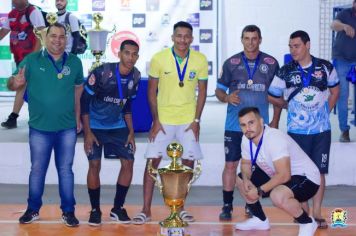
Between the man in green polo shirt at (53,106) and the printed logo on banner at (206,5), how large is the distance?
623 centimetres

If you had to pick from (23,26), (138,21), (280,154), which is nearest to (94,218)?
(280,154)

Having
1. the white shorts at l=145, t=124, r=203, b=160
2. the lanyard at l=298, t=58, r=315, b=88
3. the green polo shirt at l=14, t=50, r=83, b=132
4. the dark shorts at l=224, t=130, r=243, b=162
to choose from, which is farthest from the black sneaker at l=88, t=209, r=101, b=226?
the lanyard at l=298, t=58, r=315, b=88

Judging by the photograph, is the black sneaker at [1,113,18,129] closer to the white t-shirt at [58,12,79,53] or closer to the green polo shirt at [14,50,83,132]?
the white t-shirt at [58,12,79,53]

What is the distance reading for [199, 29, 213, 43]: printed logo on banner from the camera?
13.2 m

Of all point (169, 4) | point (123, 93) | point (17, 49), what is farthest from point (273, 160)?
point (169, 4)

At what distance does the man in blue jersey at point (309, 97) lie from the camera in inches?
274

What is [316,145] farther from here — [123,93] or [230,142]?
[123,93]

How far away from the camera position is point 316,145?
705 cm

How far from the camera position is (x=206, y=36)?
13.3m

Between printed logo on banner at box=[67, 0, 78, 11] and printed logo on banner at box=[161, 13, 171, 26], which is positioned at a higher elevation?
printed logo on banner at box=[67, 0, 78, 11]

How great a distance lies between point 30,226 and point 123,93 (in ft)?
4.29

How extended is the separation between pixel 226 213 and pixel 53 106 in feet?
5.62

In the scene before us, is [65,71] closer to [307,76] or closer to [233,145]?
[233,145]

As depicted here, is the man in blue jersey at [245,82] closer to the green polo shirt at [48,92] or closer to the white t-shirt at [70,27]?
the green polo shirt at [48,92]
